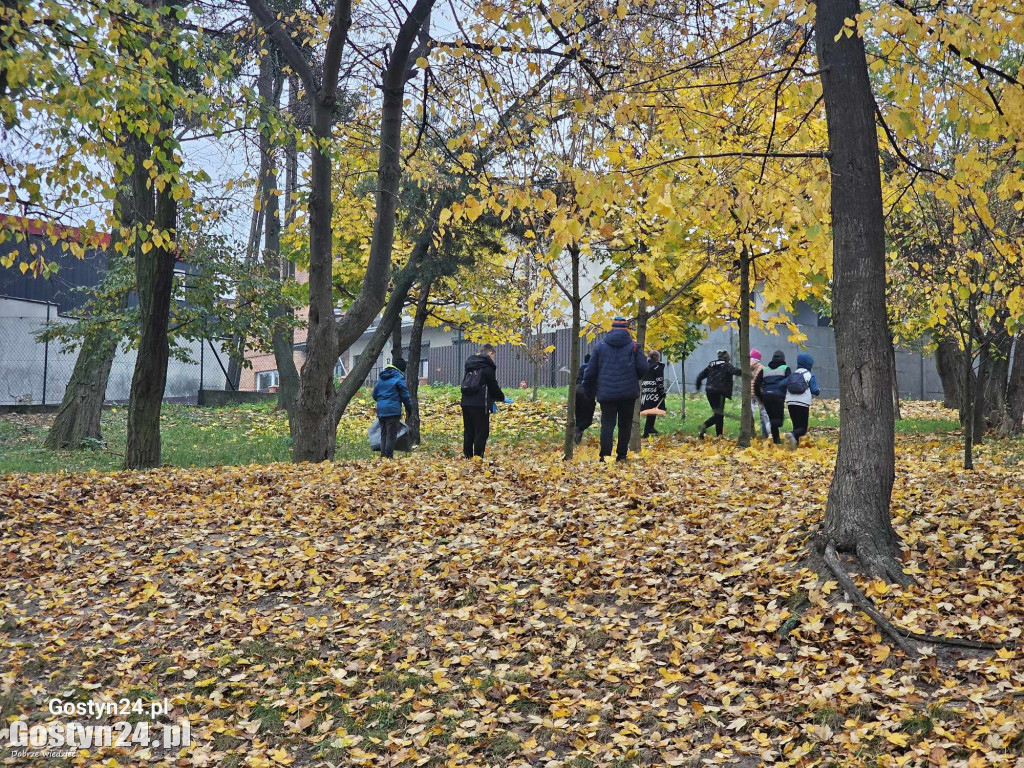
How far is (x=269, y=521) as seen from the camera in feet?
27.6

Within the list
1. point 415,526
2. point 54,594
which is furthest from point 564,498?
point 54,594

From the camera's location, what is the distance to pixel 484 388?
1255 cm

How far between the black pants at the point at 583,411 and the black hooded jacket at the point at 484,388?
2.81 meters

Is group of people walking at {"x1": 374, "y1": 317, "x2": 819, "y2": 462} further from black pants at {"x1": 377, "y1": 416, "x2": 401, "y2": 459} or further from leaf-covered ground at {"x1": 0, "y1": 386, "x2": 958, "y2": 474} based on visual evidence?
leaf-covered ground at {"x1": 0, "y1": 386, "x2": 958, "y2": 474}

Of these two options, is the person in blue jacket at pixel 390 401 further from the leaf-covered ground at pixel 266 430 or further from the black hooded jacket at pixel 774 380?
the black hooded jacket at pixel 774 380

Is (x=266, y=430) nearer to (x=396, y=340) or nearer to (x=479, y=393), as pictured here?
(x=396, y=340)

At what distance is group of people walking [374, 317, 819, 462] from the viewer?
1108cm

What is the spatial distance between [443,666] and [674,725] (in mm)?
1530

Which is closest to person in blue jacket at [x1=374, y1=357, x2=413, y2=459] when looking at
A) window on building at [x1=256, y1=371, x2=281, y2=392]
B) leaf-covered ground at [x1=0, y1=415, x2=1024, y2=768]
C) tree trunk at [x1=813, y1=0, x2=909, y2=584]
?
leaf-covered ground at [x1=0, y1=415, x2=1024, y2=768]

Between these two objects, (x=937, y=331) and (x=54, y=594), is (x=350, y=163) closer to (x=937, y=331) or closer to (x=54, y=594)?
(x=54, y=594)

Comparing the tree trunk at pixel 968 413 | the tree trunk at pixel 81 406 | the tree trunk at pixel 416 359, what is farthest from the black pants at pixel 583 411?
the tree trunk at pixel 81 406

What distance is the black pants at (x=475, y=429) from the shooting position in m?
12.8

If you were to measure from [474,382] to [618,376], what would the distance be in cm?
238

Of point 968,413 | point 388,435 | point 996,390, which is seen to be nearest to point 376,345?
point 388,435
